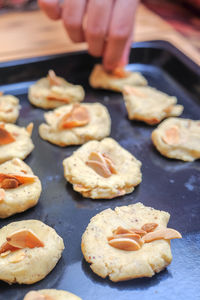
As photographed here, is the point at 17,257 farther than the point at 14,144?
No

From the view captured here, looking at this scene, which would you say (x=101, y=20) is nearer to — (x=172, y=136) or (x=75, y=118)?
(x=75, y=118)

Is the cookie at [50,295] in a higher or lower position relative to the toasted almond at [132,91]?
lower

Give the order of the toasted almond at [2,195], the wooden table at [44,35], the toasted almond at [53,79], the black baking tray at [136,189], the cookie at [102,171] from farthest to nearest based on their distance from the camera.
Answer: the wooden table at [44,35], the toasted almond at [53,79], the cookie at [102,171], the toasted almond at [2,195], the black baking tray at [136,189]

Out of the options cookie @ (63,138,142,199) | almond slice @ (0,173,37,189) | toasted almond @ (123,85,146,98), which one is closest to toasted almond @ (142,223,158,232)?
cookie @ (63,138,142,199)

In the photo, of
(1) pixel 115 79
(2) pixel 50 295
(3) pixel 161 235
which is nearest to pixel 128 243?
(3) pixel 161 235

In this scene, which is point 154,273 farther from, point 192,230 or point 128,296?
point 192,230

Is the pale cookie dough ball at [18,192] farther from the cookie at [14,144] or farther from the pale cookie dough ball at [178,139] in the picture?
the pale cookie dough ball at [178,139]

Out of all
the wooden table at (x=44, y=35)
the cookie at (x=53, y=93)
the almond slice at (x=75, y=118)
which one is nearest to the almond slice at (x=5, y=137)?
the almond slice at (x=75, y=118)
